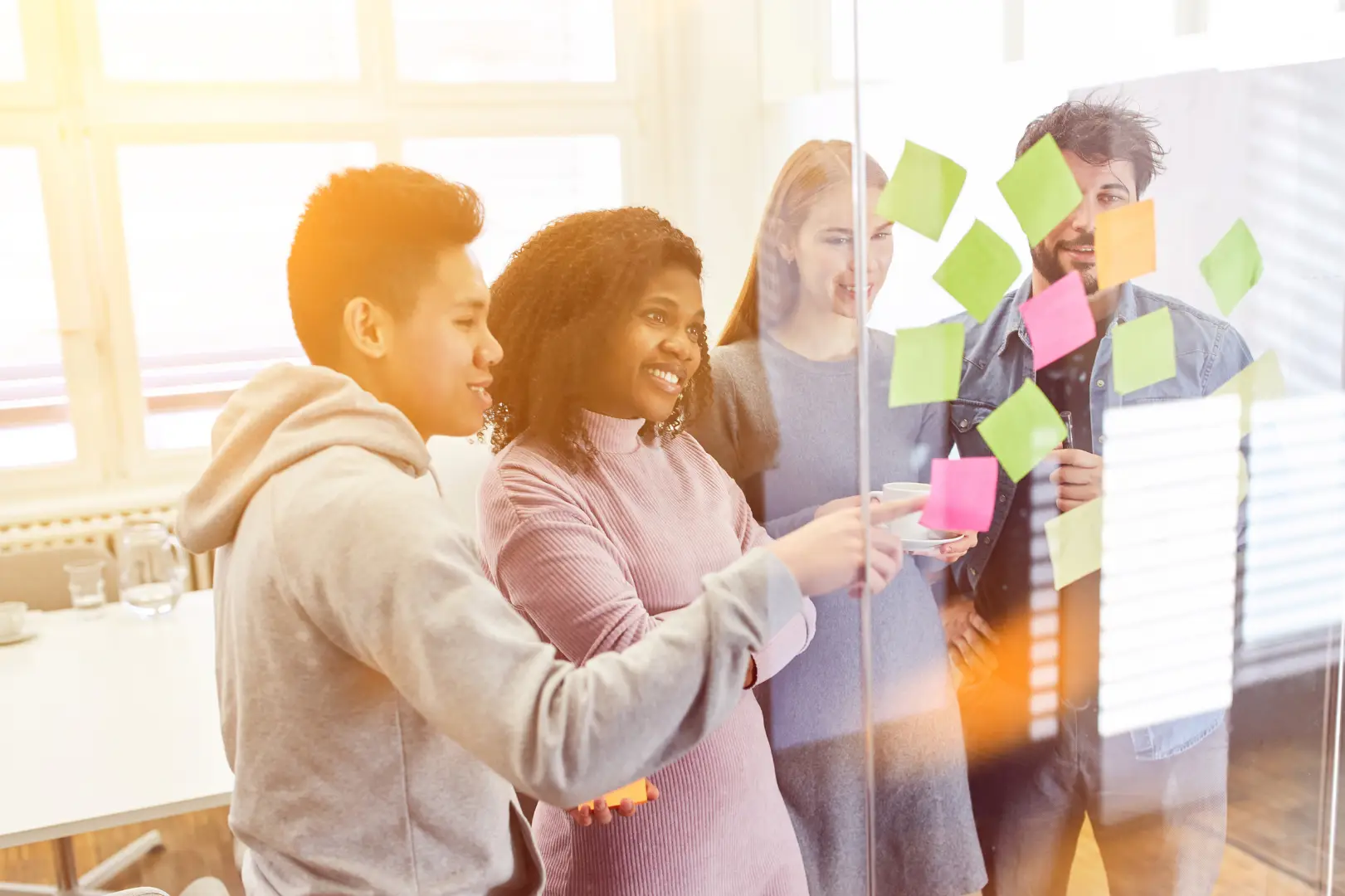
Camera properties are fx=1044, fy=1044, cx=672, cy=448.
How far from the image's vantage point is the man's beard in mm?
1039

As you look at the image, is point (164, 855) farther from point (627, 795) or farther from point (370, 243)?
point (370, 243)

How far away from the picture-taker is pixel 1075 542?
3.68ft

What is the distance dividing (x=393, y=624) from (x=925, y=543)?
54 centimetres

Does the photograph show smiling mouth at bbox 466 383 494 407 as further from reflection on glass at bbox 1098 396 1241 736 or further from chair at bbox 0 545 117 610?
chair at bbox 0 545 117 610

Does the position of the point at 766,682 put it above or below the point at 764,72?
below

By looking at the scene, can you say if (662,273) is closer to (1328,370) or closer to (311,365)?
(311,365)

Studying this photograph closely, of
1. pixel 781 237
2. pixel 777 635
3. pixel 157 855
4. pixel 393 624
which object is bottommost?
pixel 157 855

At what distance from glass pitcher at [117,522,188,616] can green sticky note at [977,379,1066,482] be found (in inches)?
44.7

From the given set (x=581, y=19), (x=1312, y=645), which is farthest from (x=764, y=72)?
(x=1312, y=645)

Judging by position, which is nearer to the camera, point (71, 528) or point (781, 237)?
point (781, 237)

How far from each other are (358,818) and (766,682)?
355mm

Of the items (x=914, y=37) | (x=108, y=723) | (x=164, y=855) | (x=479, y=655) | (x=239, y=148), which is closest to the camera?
(x=479, y=655)

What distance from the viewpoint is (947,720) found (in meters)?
1.07

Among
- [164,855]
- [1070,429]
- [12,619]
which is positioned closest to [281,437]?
[1070,429]
